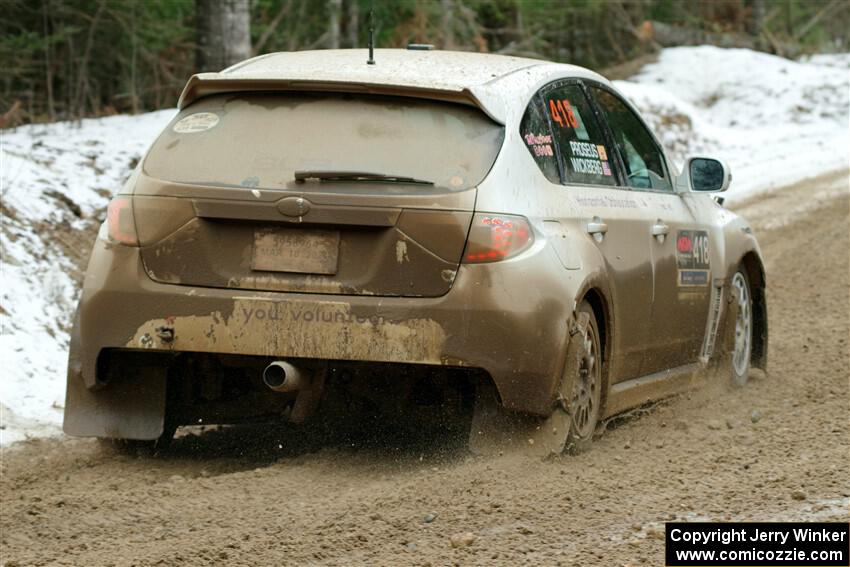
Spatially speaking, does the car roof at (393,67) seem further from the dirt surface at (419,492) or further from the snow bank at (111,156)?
the snow bank at (111,156)

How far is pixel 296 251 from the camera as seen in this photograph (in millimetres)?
5559

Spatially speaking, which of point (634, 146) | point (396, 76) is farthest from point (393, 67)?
point (634, 146)

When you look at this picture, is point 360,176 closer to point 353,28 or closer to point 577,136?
point 577,136

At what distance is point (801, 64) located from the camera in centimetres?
2742

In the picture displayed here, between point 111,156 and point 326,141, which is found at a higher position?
point 326,141

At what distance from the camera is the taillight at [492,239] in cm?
546

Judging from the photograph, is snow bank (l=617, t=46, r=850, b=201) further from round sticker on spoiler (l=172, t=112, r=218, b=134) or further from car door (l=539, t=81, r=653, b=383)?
round sticker on spoiler (l=172, t=112, r=218, b=134)

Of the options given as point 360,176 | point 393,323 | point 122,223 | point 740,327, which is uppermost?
point 360,176

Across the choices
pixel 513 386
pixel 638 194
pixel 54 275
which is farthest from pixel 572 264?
pixel 54 275

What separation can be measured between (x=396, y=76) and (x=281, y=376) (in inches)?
51.5

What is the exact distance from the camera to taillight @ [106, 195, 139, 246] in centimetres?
575

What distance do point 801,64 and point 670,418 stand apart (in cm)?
2153

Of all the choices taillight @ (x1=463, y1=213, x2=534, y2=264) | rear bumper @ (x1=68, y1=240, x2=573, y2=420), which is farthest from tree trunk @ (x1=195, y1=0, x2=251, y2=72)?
taillight @ (x1=463, y1=213, x2=534, y2=264)

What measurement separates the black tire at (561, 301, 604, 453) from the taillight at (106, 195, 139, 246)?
5.84 ft
